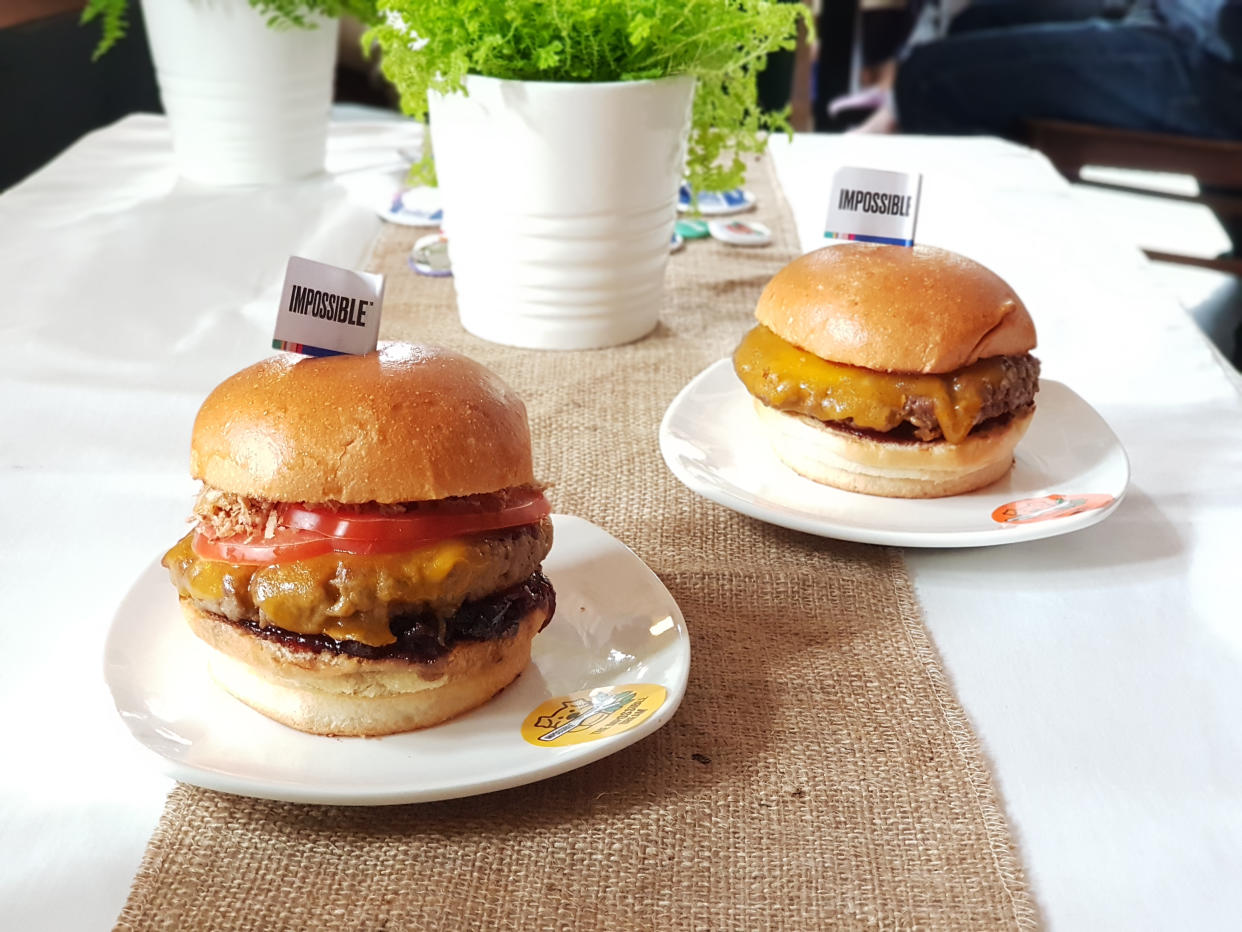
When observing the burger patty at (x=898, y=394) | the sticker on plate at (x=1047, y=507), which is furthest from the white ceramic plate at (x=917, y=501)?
the burger patty at (x=898, y=394)

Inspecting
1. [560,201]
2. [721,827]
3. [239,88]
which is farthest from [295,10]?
[721,827]

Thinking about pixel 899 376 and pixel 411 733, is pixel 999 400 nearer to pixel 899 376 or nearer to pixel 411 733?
pixel 899 376

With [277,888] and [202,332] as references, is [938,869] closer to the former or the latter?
[277,888]

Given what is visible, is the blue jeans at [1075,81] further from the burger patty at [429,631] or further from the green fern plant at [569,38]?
the burger patty at [429,631]

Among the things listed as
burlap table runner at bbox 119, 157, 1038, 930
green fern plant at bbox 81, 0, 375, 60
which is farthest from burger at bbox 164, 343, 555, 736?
green fern plant at bbox 81, 0, 375, 60

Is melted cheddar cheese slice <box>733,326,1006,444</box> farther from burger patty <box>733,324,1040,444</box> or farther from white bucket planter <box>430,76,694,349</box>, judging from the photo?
white bucket planter <box>430,76,694,349</box>

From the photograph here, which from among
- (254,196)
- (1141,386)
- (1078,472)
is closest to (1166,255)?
(1141,386)
